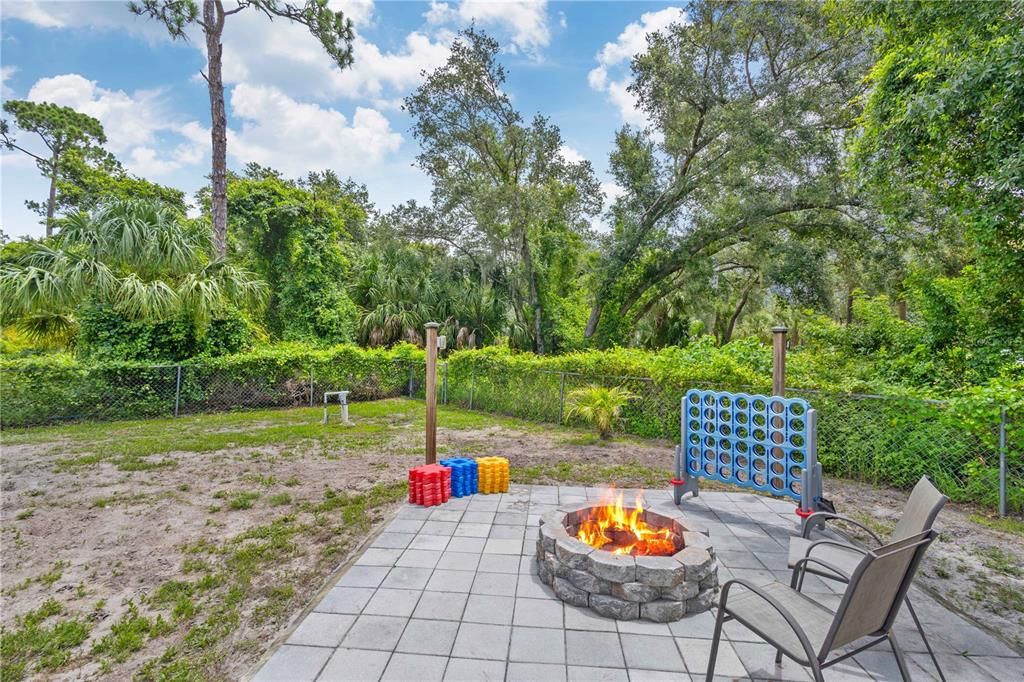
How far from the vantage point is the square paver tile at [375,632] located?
2.35 m

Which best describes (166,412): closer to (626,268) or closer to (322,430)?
(322,430)

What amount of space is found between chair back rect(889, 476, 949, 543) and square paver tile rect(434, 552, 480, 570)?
269 centimetres

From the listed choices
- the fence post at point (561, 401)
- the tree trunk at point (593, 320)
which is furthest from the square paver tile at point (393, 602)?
the tree trunk at point (593, 320)

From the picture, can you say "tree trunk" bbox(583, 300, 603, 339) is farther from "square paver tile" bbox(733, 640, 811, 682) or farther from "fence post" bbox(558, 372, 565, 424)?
"square paver tile" bbox(733, 640, 811, 682)

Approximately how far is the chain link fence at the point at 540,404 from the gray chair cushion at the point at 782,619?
13.9 feet

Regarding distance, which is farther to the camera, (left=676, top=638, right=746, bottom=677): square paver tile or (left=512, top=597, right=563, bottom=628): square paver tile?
(left=512, top=597, right=563, bottom=628): square paver tile

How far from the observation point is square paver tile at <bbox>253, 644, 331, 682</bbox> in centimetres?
210

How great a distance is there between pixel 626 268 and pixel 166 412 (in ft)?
42.8

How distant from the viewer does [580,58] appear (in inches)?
418

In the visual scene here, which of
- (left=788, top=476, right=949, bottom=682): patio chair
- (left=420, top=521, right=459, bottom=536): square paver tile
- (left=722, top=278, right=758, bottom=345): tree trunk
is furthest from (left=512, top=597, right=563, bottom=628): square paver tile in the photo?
(left=722, top=278, right=758, bottom=345): tree trunk

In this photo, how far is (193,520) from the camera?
13.9ft

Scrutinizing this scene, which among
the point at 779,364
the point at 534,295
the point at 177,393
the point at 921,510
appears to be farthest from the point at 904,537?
the point at 534,295

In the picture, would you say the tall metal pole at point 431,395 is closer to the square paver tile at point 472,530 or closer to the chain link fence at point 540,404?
the square paver tile at point 472,530

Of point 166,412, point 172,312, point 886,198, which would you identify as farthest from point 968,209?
point 166,412
